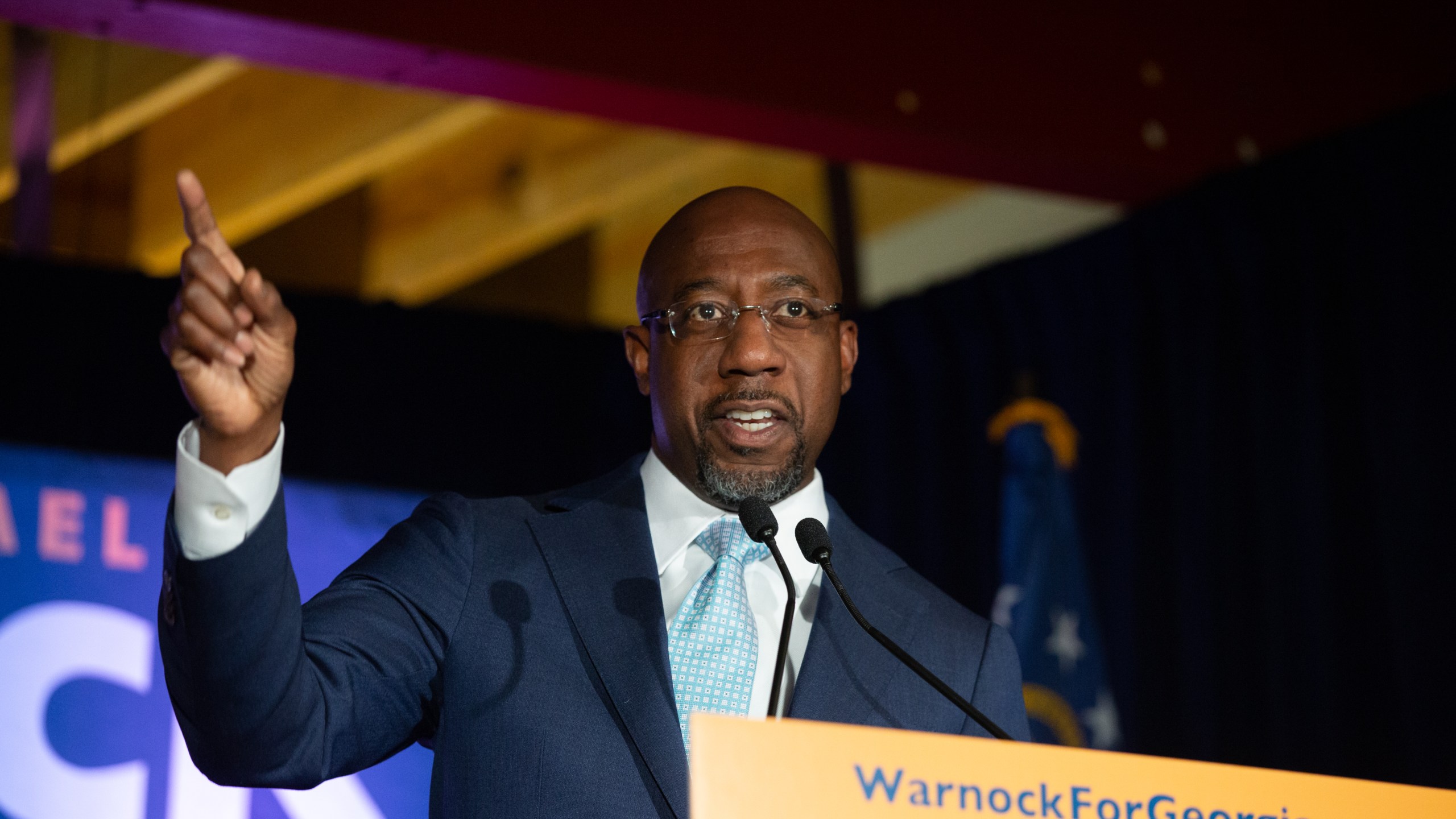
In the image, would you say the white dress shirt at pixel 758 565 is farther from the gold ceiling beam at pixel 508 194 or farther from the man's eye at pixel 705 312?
the gold ceiling beam at pixel 508 194

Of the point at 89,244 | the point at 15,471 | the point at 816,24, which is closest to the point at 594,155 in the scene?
the point at 89,244

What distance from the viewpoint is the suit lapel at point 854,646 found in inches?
58.1

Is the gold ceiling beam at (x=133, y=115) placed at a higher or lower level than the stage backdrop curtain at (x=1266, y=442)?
higher

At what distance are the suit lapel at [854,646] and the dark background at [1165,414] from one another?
4.38ft

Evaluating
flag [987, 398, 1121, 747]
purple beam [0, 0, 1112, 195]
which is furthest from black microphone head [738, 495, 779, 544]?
flag [987, 398, 1121, 747]

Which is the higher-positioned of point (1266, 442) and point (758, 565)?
point (1266, 442)

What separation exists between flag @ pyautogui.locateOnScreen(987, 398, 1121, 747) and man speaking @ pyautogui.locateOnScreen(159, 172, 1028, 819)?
163 cm

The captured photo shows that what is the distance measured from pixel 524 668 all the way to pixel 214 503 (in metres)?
0.44

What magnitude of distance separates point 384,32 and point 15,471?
1.35 meters

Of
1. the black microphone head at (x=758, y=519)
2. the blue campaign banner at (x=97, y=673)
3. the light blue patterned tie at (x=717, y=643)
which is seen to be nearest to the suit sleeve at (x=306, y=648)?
the light blue patterned tie at (x=717, y=643)

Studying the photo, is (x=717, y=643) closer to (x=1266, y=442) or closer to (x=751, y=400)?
(x=751, y=400)

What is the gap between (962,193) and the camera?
5500 mm

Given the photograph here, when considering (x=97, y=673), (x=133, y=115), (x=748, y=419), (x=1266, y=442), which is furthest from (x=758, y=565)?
(x=133, y=115)

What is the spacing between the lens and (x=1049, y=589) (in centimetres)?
337
